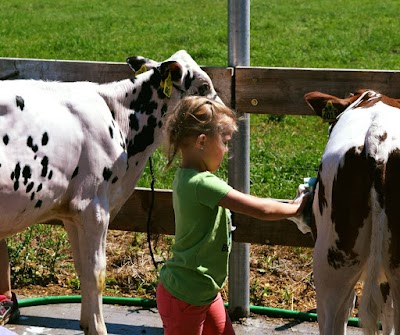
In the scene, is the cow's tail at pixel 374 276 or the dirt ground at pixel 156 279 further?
the dirt ground at pixel 156 279

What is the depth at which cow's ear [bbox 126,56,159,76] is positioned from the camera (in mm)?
5500

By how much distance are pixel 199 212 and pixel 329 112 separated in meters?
1.06

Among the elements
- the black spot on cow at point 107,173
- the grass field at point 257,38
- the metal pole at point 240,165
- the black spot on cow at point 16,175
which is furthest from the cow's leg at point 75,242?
the grass field at point 257,38

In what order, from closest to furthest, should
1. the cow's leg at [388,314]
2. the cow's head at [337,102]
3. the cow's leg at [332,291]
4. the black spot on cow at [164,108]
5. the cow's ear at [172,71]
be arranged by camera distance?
the cow's leg at [332,291], the cow's leg at [388,314], the cow's head at [337,102], the cow's ear at [172,71], the black spot on cow at [164,108]

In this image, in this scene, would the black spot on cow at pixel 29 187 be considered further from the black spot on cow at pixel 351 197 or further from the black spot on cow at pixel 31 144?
the black spot on cow at pixel 351 197

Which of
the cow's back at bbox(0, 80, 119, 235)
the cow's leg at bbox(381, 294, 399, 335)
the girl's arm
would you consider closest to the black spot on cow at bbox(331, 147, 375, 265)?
the girl's arm

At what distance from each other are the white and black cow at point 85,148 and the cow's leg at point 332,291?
58.2 inches

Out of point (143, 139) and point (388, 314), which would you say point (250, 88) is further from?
point (388, 314)

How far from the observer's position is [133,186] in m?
5.39

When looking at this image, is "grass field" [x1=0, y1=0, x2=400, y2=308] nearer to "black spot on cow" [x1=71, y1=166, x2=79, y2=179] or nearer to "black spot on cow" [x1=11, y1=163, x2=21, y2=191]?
"black spot on cow" [x1=71, y1=166, x2=79, y2=179]

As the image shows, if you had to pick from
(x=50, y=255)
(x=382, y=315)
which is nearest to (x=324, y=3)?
(x=50, y=255)

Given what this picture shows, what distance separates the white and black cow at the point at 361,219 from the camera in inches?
150

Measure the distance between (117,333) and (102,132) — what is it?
1327 mm

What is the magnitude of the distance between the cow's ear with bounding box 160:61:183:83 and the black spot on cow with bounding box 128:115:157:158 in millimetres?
268
